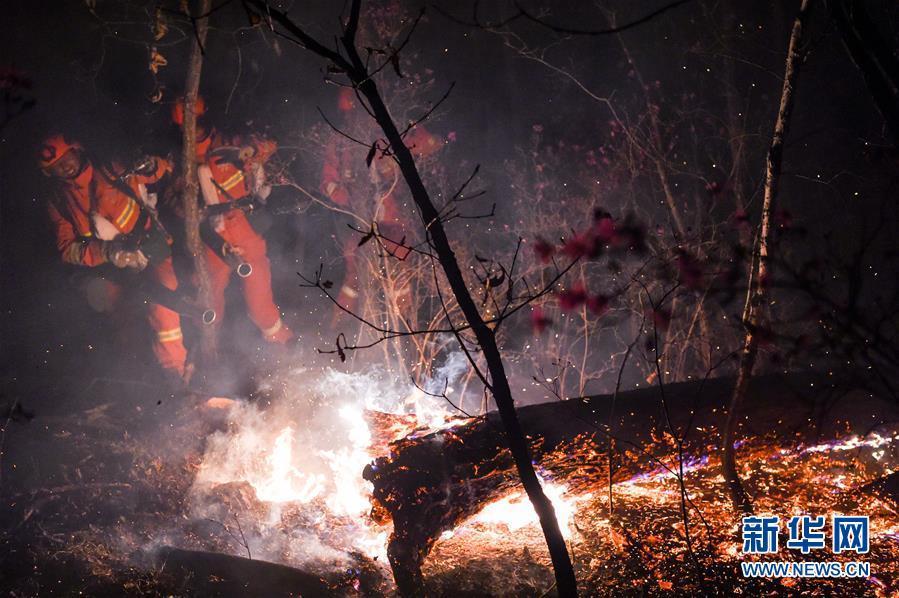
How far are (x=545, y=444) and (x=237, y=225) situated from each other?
1707 cm

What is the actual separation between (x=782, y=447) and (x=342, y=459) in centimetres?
884

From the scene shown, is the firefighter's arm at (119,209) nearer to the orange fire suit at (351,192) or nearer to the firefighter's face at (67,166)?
the firefighter's face at (67,166)

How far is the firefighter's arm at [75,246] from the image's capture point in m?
17.2

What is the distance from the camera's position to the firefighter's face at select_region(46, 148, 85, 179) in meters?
16.8

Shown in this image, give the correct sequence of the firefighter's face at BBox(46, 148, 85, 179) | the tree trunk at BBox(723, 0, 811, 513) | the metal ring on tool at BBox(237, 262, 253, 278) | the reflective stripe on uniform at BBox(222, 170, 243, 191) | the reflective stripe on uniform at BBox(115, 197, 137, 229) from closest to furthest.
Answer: the tree trunk at BBox(723, 0, 811, 513), the firefighter's face at BBox(46, 148, 85, 179), the reflective stripe on uniform at BBox(115, 197, 137, 229), the reflective stripe on uniform at BBox(222, 170, 243, 191), the metal ring on tool at BBox(237, 262, 253, 278)

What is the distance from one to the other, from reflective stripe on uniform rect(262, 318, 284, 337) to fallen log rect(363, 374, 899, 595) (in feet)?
50.3

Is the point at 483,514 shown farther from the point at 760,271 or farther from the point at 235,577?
the point at 760,271

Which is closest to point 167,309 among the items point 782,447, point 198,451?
point 198,451

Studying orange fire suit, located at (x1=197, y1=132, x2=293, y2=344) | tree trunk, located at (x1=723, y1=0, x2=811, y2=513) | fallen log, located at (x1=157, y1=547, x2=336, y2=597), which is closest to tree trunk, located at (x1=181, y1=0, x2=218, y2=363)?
orange fire suit, located at (x1=197, y1=132, x2=293, y2=344)

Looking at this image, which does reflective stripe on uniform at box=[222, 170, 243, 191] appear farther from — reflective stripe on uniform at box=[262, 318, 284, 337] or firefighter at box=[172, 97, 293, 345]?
reflective stripe on uniform at box=[262, 318, 284, 337]

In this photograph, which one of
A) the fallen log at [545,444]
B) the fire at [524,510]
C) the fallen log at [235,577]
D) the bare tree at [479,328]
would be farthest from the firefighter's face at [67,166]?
the fire at [524,510]

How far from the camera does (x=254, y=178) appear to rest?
19.8m

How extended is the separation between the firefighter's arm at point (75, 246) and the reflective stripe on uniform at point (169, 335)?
10.3 feet

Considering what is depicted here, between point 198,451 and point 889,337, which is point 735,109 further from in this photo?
point 198,451
